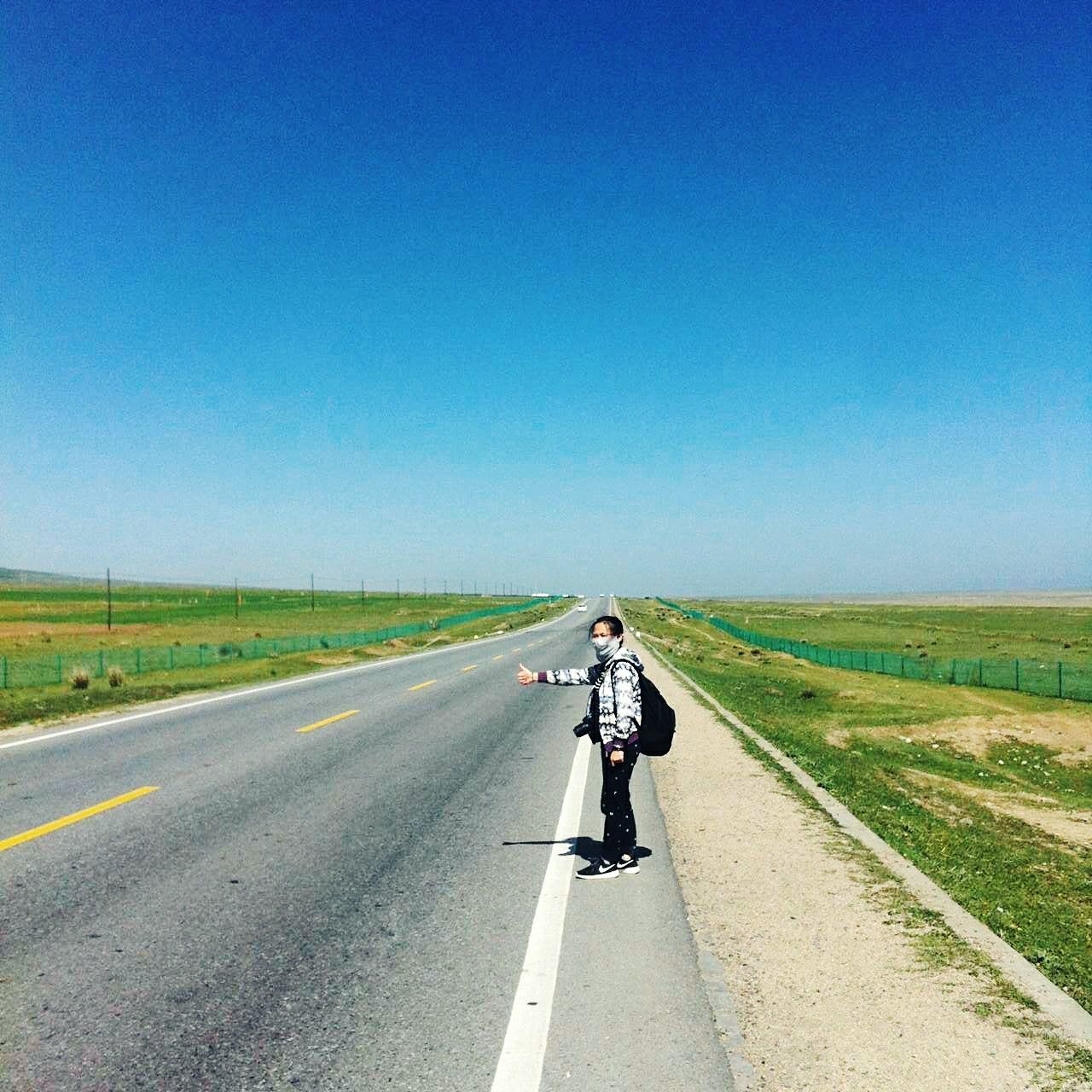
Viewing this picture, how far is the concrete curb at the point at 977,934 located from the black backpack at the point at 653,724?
206cm

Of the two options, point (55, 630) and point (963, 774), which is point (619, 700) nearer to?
point (963, 774)

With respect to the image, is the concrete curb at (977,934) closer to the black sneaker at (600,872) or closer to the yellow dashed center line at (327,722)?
the black sneaker at (600,872)

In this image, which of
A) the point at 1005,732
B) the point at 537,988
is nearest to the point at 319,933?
the point at 537,988

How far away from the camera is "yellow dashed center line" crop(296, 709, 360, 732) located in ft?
45.8

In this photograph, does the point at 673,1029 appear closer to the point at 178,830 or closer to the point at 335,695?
the point at 178,830

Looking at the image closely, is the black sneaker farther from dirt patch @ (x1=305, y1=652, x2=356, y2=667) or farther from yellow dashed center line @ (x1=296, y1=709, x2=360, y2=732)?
dirt patch @ (x1=305, y1=652, x2=356, y2=667)

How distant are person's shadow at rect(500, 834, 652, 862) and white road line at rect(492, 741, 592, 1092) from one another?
2cm

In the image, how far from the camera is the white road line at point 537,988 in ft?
11.9

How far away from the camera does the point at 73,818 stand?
7.86 metres

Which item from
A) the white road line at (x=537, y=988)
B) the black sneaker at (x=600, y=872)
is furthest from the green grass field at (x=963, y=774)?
the white road line at (x=537, y=988)

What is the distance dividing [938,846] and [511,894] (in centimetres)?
548

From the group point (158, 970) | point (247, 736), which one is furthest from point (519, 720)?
point (158, 970)

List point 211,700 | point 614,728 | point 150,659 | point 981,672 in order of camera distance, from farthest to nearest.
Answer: point 981,672 → point 150,659 → point 211,700 → point 614,728

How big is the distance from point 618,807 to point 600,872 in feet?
1.70
